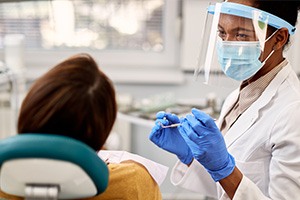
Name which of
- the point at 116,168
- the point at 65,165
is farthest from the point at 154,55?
the point at 65,165

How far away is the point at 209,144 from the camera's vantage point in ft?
3.60

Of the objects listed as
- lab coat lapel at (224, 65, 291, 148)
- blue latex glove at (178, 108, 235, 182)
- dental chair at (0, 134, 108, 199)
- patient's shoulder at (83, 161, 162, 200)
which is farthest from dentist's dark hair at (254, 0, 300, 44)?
dental chair at (0, 134, 108, 199)

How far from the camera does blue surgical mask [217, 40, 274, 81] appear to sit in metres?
1.29

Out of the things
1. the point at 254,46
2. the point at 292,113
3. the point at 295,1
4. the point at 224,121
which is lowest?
the point at 224,121

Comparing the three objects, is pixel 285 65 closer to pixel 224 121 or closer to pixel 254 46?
pixel 254 46

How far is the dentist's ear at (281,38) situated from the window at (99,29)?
157 cm

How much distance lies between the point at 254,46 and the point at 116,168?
551 mm

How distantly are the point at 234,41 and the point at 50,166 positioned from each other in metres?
0.75

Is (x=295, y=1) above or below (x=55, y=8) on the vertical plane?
above

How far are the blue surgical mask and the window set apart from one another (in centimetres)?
151

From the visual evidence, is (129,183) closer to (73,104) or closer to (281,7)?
(73,104)

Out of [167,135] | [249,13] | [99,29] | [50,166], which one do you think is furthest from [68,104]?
[99,29]

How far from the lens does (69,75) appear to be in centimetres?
82

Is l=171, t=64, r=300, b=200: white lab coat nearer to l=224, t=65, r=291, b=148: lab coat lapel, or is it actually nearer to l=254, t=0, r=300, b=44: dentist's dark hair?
l=224, t=65, r=291, b=148: lab coat lapel
